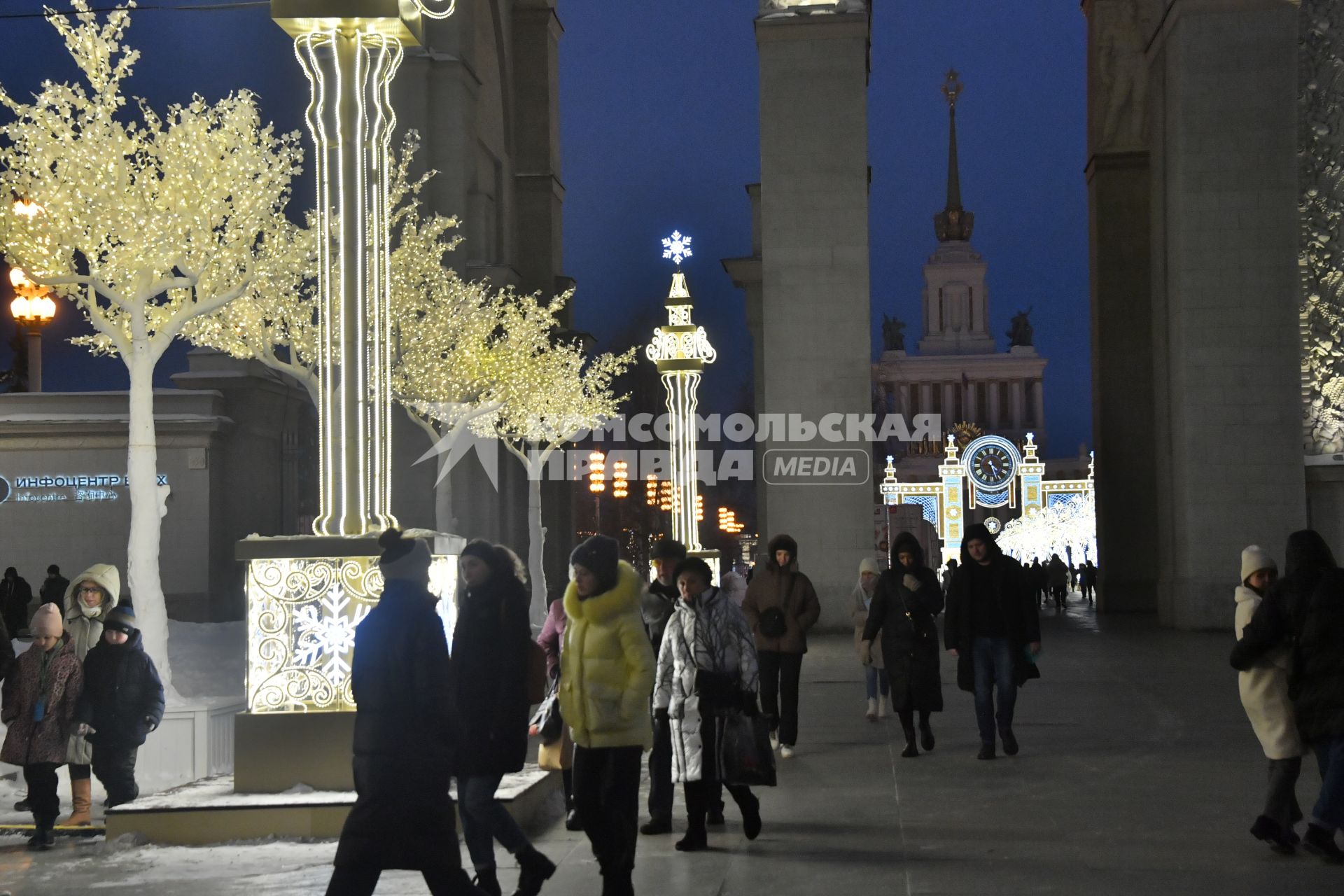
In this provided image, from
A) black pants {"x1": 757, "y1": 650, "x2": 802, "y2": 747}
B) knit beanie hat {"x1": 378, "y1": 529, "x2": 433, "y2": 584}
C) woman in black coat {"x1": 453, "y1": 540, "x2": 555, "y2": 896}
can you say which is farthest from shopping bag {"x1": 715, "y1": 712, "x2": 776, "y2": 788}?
black pants {"x1": 757, "y1": 650, "x2": 802, "y2": 747}

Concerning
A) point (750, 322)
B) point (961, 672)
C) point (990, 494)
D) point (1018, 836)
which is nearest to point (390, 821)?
point (1018, 836)

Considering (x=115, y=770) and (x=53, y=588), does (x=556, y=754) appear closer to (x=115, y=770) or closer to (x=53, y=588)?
(x=115, y=770)

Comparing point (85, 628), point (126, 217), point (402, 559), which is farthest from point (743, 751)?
point (126, 217)

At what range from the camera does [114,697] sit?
9.70 metres

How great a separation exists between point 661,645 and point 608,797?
219cm

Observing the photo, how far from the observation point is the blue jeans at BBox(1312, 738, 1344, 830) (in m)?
7.55

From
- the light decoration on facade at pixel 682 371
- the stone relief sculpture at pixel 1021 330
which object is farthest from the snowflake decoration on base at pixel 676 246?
the stone relief sculpture at pixel 1021 330

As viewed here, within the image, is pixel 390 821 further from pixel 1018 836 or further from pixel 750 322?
pixel 750 322

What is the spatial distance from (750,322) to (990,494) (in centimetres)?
5297

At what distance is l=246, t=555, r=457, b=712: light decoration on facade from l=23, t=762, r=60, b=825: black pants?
1.22 m

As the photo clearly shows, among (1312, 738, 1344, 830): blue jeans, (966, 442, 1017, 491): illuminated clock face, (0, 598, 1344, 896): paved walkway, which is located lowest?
(0, 598, 1344, 896): paved walkway

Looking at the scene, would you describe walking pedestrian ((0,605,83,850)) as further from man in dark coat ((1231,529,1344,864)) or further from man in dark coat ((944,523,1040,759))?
man in dark coat ((1231,529,1344,864))

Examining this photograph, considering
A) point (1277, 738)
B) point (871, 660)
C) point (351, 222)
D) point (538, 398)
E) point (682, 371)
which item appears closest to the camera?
point (1277, 738)

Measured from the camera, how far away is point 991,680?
1176 cm
